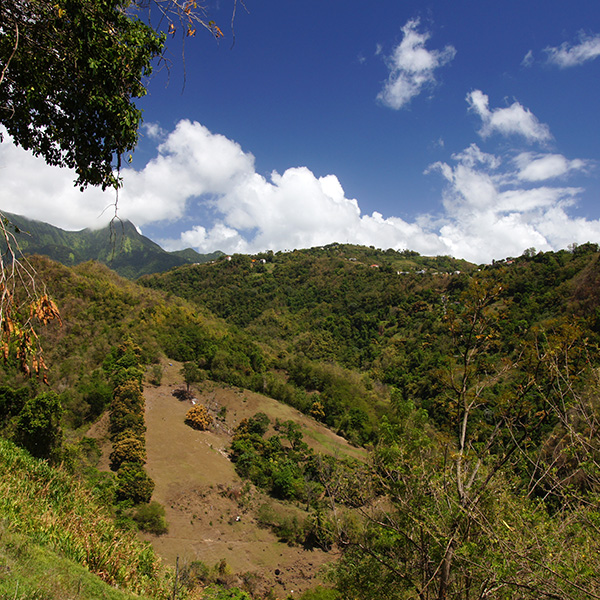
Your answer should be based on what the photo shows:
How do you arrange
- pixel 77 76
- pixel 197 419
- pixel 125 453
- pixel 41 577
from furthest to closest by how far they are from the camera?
1. pixel 197 419
2. pixel 125 453
3. pixel 41 577
4. pixel 77 76

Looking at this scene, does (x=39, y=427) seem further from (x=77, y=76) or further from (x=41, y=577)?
(x=77, y=76)

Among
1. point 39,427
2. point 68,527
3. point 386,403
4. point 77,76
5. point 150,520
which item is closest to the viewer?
point 77,76

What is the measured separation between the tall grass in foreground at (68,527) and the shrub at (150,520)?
11669 mm

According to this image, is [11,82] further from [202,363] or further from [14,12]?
[202,363]

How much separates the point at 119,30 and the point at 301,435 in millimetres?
37682

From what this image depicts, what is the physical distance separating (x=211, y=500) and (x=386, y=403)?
3495 centimetres

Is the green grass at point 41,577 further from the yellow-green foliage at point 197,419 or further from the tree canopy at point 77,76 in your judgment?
the yellow-green foliage at point 197,419

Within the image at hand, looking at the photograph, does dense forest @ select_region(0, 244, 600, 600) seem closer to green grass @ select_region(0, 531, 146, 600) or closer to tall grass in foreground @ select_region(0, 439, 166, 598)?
tall grass in foreground @ select_region(0, 439, 166, 598)

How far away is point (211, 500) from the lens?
24328mm

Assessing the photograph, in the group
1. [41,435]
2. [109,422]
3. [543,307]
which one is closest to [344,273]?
[543,307]

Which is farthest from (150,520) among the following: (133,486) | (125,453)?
(125,453)

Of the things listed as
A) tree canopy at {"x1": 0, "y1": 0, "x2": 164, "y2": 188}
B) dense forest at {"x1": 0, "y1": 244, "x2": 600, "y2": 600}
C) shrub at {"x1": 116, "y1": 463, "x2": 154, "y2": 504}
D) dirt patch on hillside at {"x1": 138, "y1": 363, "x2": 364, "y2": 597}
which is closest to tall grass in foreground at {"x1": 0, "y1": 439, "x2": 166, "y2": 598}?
dense forest at {"x1": 0, "y1": 244, "x2": 600, "y2": 600}

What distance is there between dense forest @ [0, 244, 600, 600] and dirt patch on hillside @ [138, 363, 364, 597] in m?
1.67

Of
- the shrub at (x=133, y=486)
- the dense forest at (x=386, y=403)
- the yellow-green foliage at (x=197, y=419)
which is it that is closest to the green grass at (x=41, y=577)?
the dense forest at (x=386, y=403)
